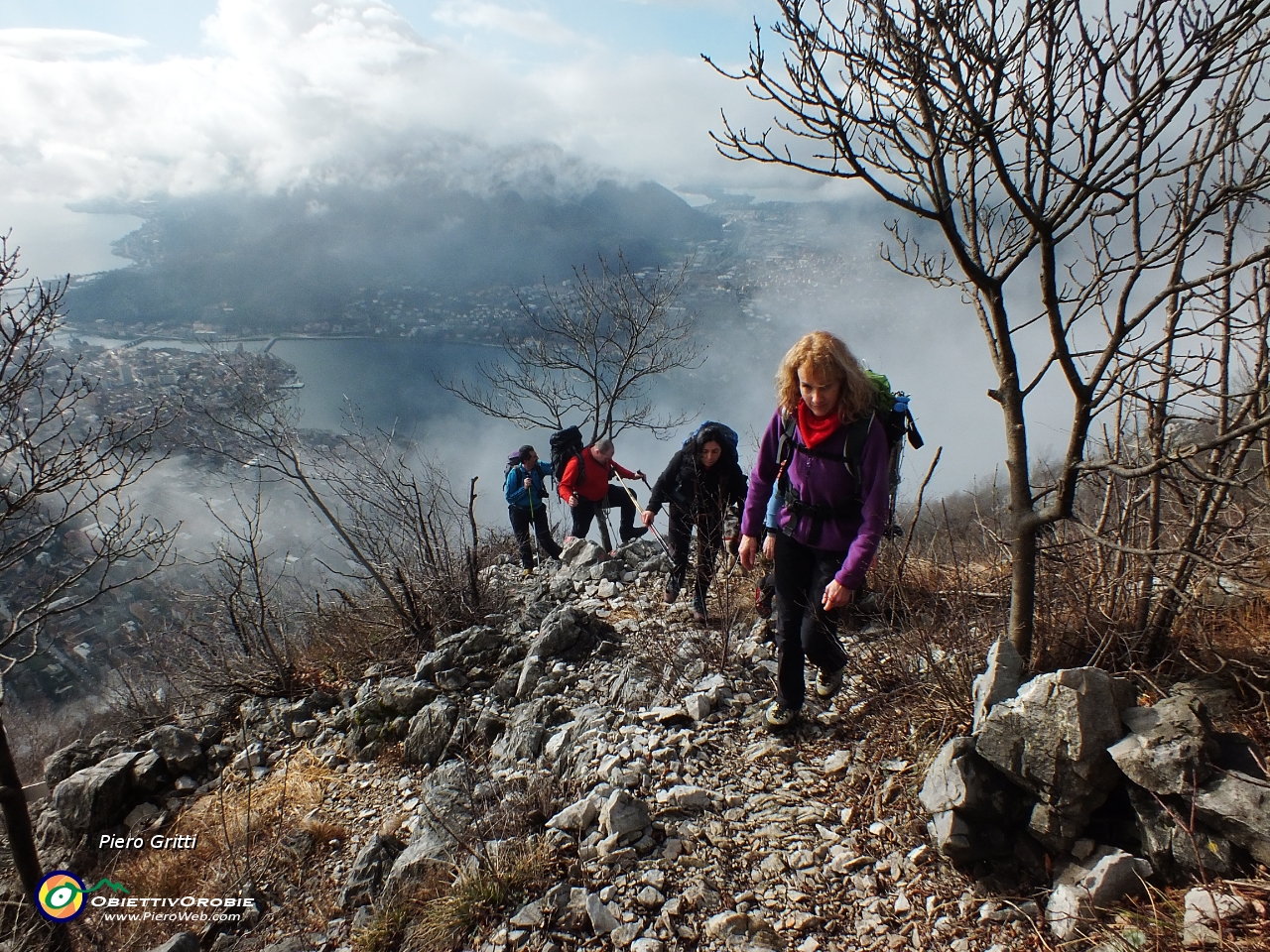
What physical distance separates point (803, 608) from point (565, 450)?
4777 millimetres

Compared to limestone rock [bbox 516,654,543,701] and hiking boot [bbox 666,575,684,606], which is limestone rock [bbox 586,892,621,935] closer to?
limestone rock [bbox 516,654,543,701]

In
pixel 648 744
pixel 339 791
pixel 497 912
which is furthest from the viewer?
pixel 339 791

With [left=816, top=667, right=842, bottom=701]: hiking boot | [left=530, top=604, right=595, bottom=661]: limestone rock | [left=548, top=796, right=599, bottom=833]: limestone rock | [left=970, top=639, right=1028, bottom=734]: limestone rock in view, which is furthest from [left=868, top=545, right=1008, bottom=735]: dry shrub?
[left=530, top=604, right=595, bottom=661]: limestone rock

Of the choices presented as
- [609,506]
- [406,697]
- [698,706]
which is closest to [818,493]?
[698,706]

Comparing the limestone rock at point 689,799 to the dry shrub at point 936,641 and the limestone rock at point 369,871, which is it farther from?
the limestone rock at point 369,871

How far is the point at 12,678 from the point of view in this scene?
3384cm

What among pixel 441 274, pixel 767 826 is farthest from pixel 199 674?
pixel 441 274

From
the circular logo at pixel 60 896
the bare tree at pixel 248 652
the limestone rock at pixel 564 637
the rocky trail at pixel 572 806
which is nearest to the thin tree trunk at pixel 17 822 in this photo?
the circular logo at pixel 60 896

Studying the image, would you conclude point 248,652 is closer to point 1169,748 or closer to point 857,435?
point 857,435

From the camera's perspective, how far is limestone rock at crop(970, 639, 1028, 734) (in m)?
2.46

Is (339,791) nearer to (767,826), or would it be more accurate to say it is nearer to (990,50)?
(767,826)

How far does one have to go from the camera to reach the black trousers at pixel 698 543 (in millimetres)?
4898

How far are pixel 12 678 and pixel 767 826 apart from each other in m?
46.5

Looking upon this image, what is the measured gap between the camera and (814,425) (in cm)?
283
